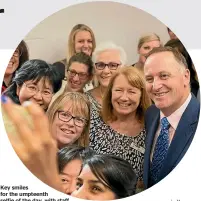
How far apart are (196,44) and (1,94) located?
1066 mm

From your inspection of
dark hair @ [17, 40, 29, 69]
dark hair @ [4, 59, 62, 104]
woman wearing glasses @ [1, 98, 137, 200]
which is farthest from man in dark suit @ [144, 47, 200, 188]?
dark hair @ [17, 40, 29, 69]

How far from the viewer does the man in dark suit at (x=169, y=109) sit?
6.68 feet

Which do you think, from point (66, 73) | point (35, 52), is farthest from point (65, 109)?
point (35, 52)

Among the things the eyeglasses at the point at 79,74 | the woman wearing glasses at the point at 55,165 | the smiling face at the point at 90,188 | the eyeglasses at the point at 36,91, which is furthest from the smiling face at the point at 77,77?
the smiling face at the point at 90,188

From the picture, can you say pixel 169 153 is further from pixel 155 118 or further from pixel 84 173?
pixel 84 173

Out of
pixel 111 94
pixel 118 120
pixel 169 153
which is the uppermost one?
pixel 111 94

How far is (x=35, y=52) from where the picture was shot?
2086mm

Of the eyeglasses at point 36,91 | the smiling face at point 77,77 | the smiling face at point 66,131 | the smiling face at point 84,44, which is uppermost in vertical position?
the smiling face at point 84,44

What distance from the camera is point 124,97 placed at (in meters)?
2.05

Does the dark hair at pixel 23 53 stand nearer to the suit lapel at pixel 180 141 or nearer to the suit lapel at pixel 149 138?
the suit lapel at pixel 149 138

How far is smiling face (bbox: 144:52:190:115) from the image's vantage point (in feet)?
6.68

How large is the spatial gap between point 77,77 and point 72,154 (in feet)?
1.33

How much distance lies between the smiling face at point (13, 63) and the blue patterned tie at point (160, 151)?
0.84 metres

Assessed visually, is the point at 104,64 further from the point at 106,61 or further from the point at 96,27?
the point at 96,27
